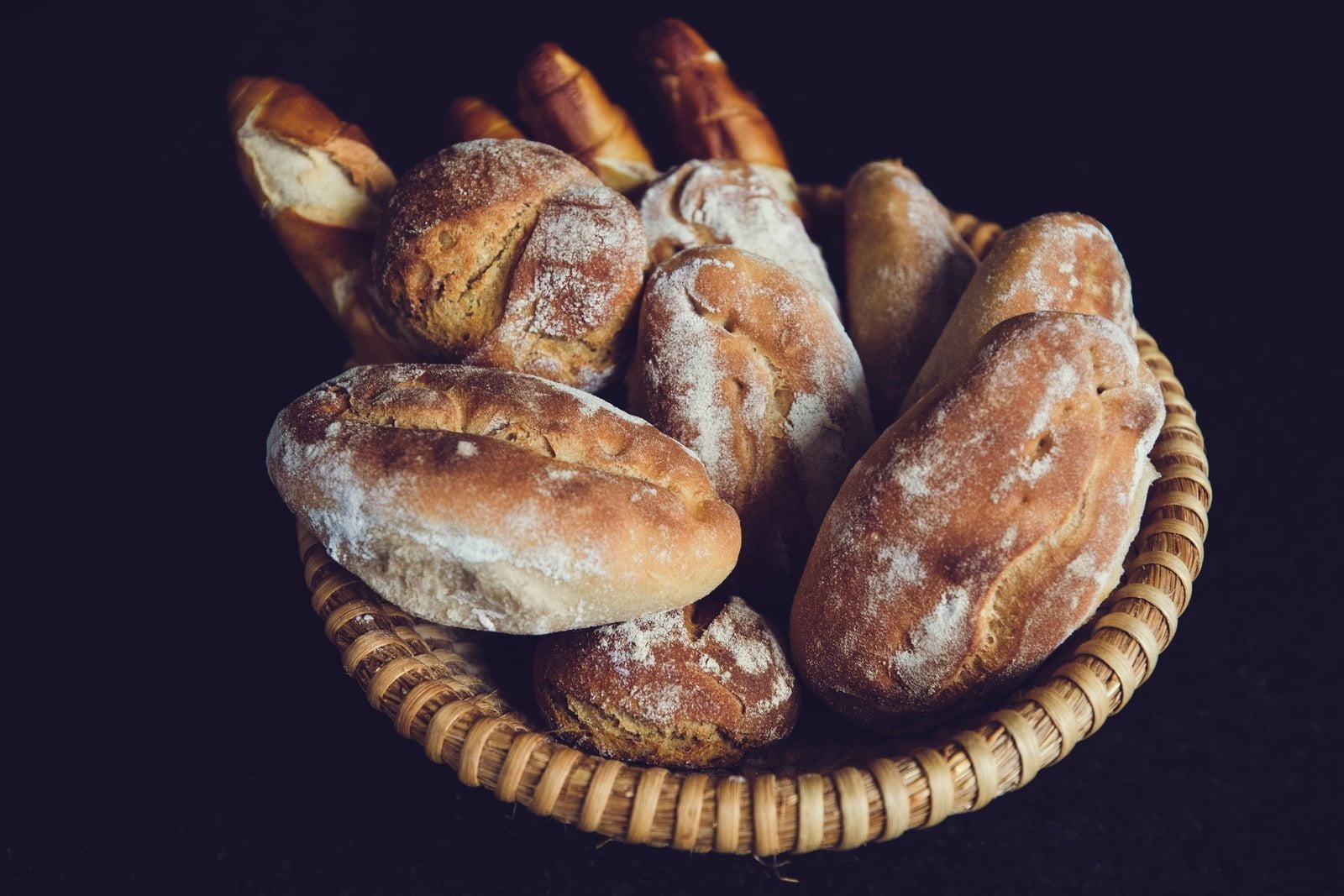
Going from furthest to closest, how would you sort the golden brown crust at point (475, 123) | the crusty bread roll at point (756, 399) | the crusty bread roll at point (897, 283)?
the golden brown crust at point (475, 123) < the crusty bread roll at point (897, 283) < the crusty bread roll at point (756, 399)

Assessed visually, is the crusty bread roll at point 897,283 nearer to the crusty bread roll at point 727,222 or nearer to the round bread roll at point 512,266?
the crusty bread roll at point 727,222

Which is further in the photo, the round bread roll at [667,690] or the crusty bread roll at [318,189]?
the crusty bread roll at [318,189]

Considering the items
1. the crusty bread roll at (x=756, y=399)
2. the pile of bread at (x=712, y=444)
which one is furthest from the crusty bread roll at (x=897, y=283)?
the crusty bread roll at (x=756, y=399)

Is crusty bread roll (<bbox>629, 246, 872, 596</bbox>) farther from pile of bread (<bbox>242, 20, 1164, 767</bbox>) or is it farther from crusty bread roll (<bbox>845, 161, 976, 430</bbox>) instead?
crusty bread roll (<bbox>845, 161, 976, 430</bbox>)

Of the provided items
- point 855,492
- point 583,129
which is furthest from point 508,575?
point 583,129

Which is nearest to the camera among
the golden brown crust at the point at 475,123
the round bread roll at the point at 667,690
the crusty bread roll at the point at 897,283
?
the round bread roll at the point at 667,690

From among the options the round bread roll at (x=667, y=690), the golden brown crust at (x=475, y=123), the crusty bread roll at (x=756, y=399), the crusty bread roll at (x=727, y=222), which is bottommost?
the round bread roll at (x=667, y=690)

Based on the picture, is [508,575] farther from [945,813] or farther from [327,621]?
[945,813]
